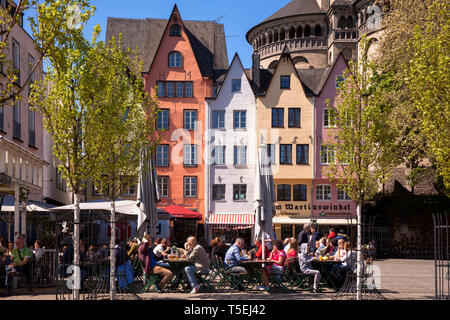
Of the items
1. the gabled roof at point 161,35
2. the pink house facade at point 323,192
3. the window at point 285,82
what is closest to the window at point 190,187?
the pink house facade at point 323,192

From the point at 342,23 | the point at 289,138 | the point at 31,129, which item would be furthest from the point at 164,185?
the point at 342,23

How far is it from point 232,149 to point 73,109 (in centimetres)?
2858

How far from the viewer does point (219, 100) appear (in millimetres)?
42031

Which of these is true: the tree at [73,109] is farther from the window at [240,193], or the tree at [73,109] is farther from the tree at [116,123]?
the window at [240,193]

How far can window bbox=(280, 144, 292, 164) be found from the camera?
40750mm

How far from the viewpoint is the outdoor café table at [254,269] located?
16.0 m

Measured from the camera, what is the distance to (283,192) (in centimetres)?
4081

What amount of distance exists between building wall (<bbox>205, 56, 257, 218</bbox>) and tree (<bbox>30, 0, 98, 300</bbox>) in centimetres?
2768

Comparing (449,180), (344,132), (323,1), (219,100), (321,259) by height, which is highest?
(323,1)

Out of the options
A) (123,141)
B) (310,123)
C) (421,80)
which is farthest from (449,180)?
(310,123)

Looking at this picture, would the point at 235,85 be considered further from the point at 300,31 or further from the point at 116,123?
the point at 116,123

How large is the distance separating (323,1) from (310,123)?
3161 cm

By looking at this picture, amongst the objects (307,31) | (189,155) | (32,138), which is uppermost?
(307,31)
